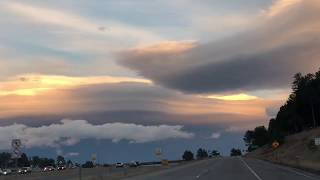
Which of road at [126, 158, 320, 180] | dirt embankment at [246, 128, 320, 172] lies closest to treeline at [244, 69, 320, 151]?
dirt embankment at [246, 128, 320, 172]

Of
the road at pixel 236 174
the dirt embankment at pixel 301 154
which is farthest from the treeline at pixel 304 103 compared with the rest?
the road at pixel 236 174

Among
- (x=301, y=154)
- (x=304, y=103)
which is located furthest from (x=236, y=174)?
(x=304, y=103)

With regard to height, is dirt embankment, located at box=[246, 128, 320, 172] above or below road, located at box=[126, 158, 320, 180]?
above

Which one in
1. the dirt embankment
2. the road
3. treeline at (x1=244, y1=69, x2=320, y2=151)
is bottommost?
the road

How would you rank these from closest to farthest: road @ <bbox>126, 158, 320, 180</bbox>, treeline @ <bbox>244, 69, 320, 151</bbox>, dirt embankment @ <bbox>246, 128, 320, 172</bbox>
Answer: road @ <bbox>126, 158, 320, 180</bbox>
dirt embankment @ <bbox>246, 128, 320, 172</bbox>
treeline @ <bbox>244, 69, 320, 151</bbox>

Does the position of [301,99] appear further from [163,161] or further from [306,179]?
[306,179]

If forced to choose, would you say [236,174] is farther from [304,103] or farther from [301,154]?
[304,103]

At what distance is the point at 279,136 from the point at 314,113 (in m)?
18.4

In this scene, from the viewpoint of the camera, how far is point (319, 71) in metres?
188

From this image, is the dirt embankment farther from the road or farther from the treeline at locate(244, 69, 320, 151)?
the treeline at locate(244, 69, 320, 151)

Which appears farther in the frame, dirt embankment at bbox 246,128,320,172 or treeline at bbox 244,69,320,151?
treeline at bbox 244,69,320,151

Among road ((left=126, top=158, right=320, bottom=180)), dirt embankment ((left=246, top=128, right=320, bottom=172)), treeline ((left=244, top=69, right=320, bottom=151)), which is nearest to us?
road ((left=126, top=158, right=320, bottom=180))

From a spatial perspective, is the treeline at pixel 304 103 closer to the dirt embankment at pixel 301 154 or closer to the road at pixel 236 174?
the dirt embankment at pixel 301 154

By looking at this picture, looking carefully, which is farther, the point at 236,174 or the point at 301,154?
the point at 301,154
